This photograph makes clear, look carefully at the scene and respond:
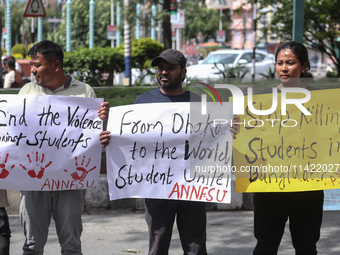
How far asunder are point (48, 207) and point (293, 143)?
5.44 ft

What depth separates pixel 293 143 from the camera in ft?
11.0

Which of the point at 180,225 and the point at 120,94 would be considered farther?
the point at 120,94

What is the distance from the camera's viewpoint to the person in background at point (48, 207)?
3170 millimetres

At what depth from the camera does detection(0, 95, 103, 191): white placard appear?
330 centimetres

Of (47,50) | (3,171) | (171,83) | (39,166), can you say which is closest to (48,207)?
(39,166)

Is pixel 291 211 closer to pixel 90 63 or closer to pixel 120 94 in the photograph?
pixel 120 94

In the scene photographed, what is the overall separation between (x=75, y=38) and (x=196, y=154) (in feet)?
139

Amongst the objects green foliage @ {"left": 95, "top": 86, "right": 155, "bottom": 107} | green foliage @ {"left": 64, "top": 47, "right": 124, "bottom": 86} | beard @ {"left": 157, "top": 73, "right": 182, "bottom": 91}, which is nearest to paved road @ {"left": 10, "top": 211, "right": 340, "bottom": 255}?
beard @ {"left": 157, "top": 73, "right": 182, "bottom": 91}

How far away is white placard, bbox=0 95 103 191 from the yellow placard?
39.9 inches

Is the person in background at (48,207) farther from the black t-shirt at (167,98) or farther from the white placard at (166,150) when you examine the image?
the black t-shirt at (167,98)

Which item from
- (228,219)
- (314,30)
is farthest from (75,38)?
(228,219)

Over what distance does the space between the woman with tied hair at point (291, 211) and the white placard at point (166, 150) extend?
32cm

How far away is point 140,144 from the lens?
11.0 ft

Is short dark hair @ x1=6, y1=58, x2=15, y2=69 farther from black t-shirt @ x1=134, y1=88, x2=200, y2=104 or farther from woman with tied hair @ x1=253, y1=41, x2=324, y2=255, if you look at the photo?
woman with tied hair @ x1=253, y1=41, x2=324, y2=255
